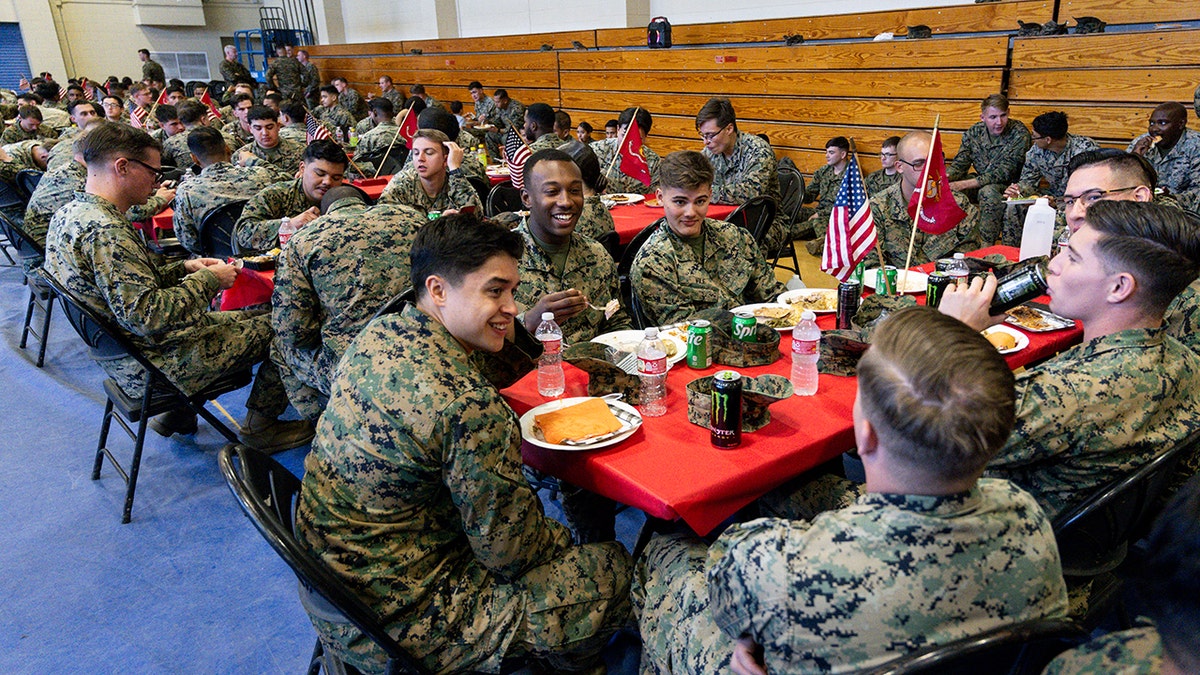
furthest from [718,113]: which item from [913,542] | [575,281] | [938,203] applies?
[913,542]

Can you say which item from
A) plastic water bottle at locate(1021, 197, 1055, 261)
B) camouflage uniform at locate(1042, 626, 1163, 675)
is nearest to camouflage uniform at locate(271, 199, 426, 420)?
camouflage uniform at locate(1042, 626, 1163, 675)

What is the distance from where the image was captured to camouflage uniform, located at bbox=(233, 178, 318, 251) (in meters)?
4.36

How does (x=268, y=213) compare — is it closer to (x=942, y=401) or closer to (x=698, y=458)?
(x=698, y=458)

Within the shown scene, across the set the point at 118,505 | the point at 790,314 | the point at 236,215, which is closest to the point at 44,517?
the point at 118,505

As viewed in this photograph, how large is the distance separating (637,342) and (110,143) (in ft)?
8.63

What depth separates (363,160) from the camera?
812cm

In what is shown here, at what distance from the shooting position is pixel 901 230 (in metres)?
4.28

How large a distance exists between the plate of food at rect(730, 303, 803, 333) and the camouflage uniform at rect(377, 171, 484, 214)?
229 cm

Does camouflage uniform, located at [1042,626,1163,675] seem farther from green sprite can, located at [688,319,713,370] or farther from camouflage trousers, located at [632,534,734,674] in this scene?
green sprite can, located at [688,319,713,370]

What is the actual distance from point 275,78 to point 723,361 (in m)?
16.2

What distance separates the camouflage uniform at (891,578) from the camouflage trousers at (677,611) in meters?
0.26

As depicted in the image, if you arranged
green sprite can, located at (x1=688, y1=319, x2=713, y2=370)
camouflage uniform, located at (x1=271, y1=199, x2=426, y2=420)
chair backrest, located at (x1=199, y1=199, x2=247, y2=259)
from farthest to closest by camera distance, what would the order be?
chair backrest, located at (x1=199, y1=199, x2=247, y2=259) → camouflage uniform, located at (x1=271, y1=199, x2=426, y2=420) → green sprite can, located at (x1=688, y1=319, x2=713, y2=370)

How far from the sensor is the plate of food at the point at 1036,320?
278 cm

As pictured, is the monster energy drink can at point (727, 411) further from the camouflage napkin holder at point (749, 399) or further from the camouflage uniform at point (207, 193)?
the camouflage uniform at point (207, 193)
